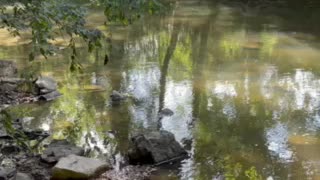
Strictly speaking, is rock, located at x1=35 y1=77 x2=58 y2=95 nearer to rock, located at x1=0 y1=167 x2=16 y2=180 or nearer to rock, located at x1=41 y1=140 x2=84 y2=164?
rock, located at x1=41 y1=140 x2=84 y2=164

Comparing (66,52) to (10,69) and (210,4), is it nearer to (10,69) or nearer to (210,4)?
(10,69)

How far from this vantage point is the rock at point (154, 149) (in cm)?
787

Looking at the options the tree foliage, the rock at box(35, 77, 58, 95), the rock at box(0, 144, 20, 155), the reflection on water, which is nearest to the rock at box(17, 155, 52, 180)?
the rock at box(0, 144, 20, 155)

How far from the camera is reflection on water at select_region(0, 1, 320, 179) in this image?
8266 millimetres

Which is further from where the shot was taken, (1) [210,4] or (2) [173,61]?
(1) [210,4]

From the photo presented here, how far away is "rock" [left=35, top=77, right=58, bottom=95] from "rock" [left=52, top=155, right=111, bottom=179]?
174 inches

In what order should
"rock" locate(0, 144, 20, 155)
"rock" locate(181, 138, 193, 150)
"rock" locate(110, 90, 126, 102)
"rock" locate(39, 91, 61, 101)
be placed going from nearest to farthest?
1. "rock" locate(0, 144, 20, 155)
2. "rock" locate(181, 138, 193, 150)
3. "rock" locate(110, 90, 126, 102)
4. "rock" locate(39, 91, 61, 101)

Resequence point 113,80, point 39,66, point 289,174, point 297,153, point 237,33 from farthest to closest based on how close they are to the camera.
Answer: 1. point 237,33
2. point 39,66
3. point 113,80
4. point 297,153
5. point 289,174

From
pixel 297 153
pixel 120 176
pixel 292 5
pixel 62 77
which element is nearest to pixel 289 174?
pixel 297 153

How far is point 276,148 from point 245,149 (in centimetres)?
52

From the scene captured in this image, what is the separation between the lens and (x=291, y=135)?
8.98m

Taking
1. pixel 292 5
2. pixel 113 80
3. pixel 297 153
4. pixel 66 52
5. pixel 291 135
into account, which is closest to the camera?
pixel 297 153

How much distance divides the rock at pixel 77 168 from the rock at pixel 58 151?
0.32 m

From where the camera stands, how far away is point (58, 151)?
26.5 feet
